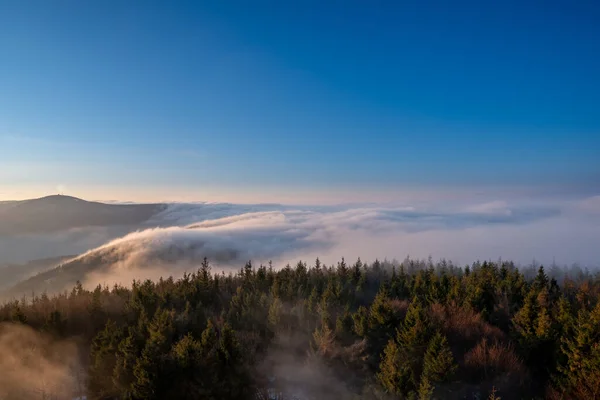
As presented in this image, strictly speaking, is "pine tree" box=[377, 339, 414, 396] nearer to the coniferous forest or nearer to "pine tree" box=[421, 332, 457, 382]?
the coniferous forest

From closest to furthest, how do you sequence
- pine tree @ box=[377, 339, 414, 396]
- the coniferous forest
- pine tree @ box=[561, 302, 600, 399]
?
pine tree @ box=[377, 339, 414, 396], pine tree @ box=[561, 302, 600, 399], the coniferous forest

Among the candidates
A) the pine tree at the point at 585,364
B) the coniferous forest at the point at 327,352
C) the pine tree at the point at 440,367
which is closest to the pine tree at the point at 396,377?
the coniferous forest at the point at 327,352

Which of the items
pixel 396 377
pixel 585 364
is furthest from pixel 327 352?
pixel 585 364

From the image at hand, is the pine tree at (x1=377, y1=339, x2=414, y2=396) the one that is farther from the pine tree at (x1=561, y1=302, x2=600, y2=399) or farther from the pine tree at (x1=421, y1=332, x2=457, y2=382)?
the pine tree at (x1=561, y1=302, x2=600, y2=399)

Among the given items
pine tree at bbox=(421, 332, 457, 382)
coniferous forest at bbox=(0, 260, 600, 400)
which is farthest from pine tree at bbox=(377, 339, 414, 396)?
pine tree at bbox=(421, 332, 457, 382)

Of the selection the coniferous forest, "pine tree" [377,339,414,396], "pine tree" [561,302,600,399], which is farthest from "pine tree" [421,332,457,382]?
"pine tree" [561,302,600,399]

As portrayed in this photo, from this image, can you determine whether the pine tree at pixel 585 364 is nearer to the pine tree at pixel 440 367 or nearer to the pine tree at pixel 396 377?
the pine tree at pixel 440 367

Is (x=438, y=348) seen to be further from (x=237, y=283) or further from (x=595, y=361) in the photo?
(x=237, y=283)

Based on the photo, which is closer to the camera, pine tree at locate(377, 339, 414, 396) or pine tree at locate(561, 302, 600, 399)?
pine tree at locate(377, 339, 414, 396)

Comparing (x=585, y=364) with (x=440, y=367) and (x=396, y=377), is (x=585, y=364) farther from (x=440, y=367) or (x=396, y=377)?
(x=396, y=377)

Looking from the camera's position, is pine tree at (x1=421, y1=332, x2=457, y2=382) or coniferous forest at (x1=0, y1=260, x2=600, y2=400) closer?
pine tree at (x1=421, y1=332, x2=457, y2=382)

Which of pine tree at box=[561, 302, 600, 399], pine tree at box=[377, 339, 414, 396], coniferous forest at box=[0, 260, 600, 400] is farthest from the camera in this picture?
coniferous forest at box=[0, 260, 600, 400]
